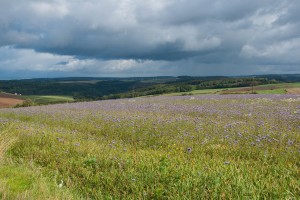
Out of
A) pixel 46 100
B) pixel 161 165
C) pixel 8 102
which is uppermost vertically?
pixel 161 165

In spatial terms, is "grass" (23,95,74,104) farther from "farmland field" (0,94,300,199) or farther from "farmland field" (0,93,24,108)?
"farmland field" (0,94,300,199)

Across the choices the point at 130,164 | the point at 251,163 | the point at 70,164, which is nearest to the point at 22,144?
the point at 70,164

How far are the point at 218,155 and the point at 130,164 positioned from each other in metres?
2.17

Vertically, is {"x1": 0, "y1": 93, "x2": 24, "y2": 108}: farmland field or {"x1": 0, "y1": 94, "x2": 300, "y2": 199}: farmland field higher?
{"x1": 0, "y1": 94, "x2": 300, "y2": 199}: farmland field

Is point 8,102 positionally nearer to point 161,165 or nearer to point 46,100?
point 46,100

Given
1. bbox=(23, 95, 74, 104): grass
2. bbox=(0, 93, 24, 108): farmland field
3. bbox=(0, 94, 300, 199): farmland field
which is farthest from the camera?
bbox=(23, 95, 74, 104): grass

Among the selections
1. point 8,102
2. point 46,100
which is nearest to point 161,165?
point 8,102

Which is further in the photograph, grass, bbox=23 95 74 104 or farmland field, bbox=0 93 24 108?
grass, bbox=23 95 74 104

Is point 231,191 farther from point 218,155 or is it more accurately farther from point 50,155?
point 50,155

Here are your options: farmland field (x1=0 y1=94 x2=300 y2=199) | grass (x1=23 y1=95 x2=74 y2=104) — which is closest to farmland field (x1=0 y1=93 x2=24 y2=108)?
grass (x1=23 y1=95 x2=74 y2=104)

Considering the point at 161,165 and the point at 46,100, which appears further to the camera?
the point at 46,100

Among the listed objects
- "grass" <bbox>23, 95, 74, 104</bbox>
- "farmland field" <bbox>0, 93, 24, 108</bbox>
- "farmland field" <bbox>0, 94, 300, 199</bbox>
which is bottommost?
"grass" <bbox>23, 95, 74, 104</bbox>

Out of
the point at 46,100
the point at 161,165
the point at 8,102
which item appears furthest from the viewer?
the point at 46,100

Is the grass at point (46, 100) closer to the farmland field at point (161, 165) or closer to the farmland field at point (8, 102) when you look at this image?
the farmland field at point (8, 102)
